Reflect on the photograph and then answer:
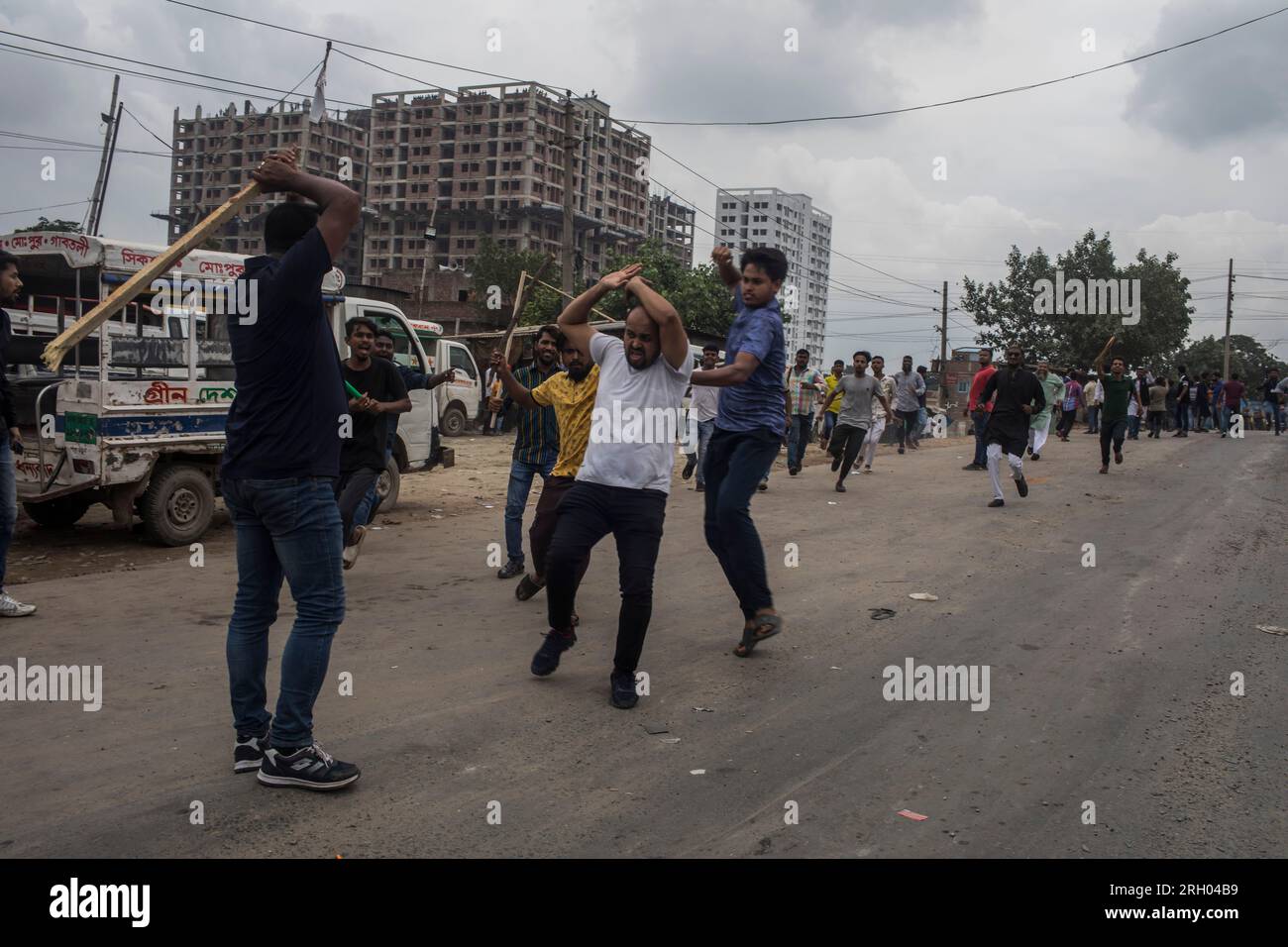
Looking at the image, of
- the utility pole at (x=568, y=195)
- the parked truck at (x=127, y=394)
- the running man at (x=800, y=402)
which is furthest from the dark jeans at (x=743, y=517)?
the utility pole at (x=568, y=195)

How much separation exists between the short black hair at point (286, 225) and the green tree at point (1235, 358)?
6874 centimetres

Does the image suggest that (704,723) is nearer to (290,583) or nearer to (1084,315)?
(290,583)

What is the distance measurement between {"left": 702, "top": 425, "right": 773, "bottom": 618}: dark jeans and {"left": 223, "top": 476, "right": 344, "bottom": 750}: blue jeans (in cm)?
242

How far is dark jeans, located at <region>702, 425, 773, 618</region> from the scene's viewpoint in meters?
5.40

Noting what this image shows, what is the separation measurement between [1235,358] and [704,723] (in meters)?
85.7

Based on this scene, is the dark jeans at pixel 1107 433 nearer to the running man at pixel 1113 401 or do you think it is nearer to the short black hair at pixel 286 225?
the running man at pixel 1113 401

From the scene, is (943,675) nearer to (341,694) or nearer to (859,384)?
(341,694)

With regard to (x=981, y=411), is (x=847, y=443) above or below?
below

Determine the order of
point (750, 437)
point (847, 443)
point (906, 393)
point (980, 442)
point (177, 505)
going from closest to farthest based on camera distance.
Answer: point (750, 437)
point (177, 505)
point (847, 443)
point (980, 442)
point (906, 393)

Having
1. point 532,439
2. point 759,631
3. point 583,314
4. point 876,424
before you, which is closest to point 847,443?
point 876,424

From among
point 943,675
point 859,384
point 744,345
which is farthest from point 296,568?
point 859,384

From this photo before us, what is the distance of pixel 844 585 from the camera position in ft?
24.2

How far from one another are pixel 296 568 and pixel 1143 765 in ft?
10.8

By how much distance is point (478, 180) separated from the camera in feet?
440
